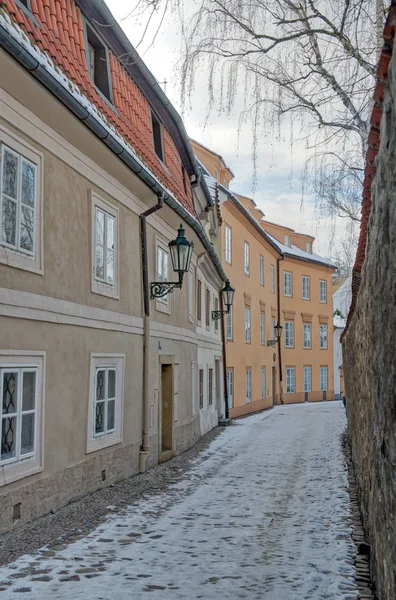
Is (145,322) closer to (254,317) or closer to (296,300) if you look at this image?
(254,317)

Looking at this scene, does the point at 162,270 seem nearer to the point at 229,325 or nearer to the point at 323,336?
the point at 229,325

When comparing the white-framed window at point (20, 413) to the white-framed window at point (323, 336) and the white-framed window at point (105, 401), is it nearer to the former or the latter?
the white-framed window at point (105, 401)

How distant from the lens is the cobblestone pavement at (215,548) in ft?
17.3

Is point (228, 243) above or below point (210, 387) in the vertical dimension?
above

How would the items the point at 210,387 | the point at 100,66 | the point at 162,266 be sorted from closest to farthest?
1. the point at 100,66
2. the point at 162,266
3. the point at 210,387

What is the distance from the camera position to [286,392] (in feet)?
124

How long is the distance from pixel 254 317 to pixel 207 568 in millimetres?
25062

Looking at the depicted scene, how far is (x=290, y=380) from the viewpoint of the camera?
38.2m

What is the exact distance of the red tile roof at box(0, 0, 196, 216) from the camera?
7641mm

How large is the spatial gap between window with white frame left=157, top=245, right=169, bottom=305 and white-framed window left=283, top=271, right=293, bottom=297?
2514 cm

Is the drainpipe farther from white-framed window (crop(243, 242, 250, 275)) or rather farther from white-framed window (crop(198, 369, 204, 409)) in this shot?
white-framed window (crop(243, 242, 250, 275))

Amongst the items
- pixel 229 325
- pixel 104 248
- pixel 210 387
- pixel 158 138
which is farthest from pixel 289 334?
pixel 104 248

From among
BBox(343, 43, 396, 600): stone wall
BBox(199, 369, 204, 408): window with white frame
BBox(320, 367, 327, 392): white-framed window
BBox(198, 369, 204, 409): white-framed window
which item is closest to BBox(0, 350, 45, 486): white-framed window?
BBox(343, 43, 396, 600): stone wall

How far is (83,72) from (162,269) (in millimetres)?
4896
